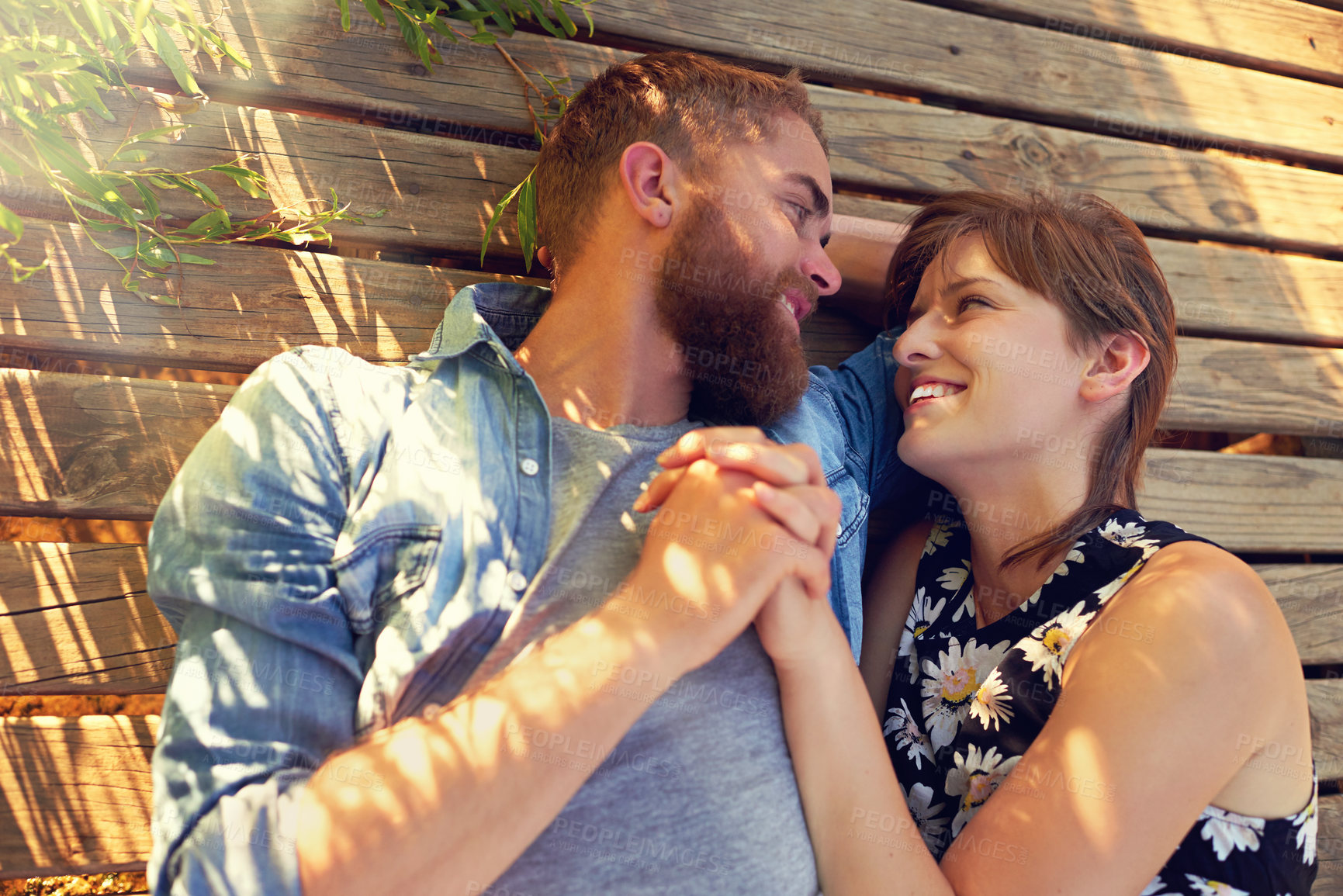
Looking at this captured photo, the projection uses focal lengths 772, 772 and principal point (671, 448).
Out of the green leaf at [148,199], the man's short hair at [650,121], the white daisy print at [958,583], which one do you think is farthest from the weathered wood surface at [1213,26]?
the green leaf at [148,199]

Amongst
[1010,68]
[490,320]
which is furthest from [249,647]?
[1010,68]

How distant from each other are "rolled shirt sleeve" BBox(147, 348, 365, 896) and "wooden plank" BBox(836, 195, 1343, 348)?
2.43 m

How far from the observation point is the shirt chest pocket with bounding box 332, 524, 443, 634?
1250 mm

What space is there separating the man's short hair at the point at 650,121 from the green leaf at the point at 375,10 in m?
0.44

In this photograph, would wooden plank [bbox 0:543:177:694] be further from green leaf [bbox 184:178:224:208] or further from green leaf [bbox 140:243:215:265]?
green leaf [bbox 184:178:224:208]

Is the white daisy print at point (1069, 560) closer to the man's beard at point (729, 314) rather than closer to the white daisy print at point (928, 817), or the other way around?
the white daisy print at point (928, 817)

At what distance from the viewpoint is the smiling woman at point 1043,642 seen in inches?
49.4

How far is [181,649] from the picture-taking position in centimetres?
114

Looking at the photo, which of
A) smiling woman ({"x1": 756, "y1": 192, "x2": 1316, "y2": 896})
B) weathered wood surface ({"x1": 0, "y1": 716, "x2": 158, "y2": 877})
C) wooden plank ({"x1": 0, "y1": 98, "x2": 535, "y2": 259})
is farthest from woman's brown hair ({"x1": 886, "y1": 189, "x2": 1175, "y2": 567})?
weathered wood surface ({"x1": 0, "y1": 716, "x2": 158, "y2": 877})

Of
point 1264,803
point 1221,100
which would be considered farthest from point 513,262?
point 1221,100

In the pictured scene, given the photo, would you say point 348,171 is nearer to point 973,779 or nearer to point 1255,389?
point 973,779

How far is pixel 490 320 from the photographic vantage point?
5.70 ft

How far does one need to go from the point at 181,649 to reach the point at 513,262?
1162 mm

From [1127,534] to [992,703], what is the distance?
44 cm
